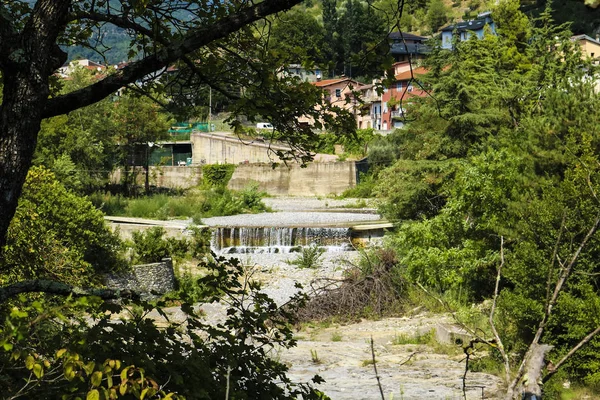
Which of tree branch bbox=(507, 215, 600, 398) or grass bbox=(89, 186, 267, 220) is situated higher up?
tree branch bbox=(507, 215, 600, 398)

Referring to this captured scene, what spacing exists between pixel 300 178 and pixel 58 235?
3138cm

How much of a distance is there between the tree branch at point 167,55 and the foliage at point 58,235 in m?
10.8

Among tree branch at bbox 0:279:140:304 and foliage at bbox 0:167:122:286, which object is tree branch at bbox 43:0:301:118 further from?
foliage at bbox 0:167:122:286

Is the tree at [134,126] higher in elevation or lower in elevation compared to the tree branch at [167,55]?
higher

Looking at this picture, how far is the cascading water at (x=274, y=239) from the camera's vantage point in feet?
94.0

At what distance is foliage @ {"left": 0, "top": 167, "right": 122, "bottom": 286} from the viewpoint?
51.8 feet

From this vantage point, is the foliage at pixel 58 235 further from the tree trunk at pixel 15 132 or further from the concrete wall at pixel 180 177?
the concrete wall at pixel 180 177

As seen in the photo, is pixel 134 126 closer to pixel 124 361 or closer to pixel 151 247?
pixel 151 247

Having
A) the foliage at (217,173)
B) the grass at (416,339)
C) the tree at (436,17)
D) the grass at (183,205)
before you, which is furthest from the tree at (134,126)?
the tree at (436,17)

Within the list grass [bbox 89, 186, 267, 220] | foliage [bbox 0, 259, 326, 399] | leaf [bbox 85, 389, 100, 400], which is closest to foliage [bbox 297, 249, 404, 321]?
foliage [bbox 0, 259, 326, 399]

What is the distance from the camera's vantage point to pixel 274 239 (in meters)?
29.2

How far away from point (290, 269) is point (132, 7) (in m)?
20.4

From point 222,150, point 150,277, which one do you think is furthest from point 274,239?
point 222,150

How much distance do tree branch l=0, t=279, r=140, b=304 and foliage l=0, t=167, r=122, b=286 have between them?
429 inches
